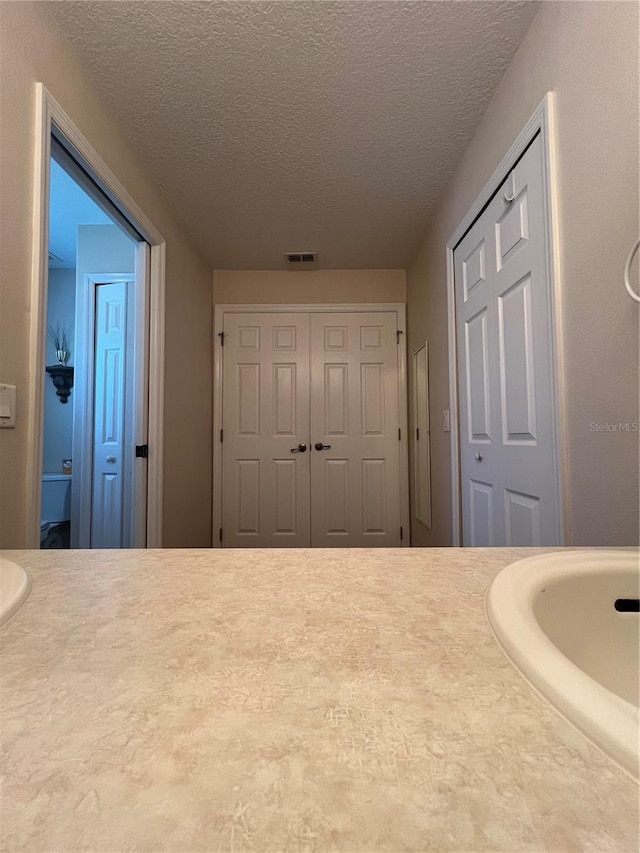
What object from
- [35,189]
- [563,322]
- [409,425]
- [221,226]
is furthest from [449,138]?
[409,425]

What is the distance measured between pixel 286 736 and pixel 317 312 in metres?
3.06

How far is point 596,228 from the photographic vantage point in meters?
0.96

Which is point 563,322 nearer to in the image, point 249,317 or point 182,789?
point 182,789

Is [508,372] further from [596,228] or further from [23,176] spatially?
[23,176]

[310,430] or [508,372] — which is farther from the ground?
[508,372]

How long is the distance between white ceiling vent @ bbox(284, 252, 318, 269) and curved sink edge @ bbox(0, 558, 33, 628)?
2.72 metres

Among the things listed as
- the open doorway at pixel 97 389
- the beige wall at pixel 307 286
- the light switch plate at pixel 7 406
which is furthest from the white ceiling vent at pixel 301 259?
the light switch plate at pixel 7 406

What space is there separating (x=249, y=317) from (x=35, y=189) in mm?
2004

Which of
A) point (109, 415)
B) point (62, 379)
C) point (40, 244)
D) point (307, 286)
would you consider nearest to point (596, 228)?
point (40, 244)

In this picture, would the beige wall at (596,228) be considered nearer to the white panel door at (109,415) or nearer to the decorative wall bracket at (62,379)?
the white panel door at (109,415)

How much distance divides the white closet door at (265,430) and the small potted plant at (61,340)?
1.31m

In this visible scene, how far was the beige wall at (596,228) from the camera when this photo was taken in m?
0.87

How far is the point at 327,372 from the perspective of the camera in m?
3.11

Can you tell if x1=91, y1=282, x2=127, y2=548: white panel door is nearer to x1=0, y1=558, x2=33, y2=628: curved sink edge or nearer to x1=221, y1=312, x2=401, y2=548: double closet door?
x1=221, y1=312, x2=401, y2=548: double closet door
